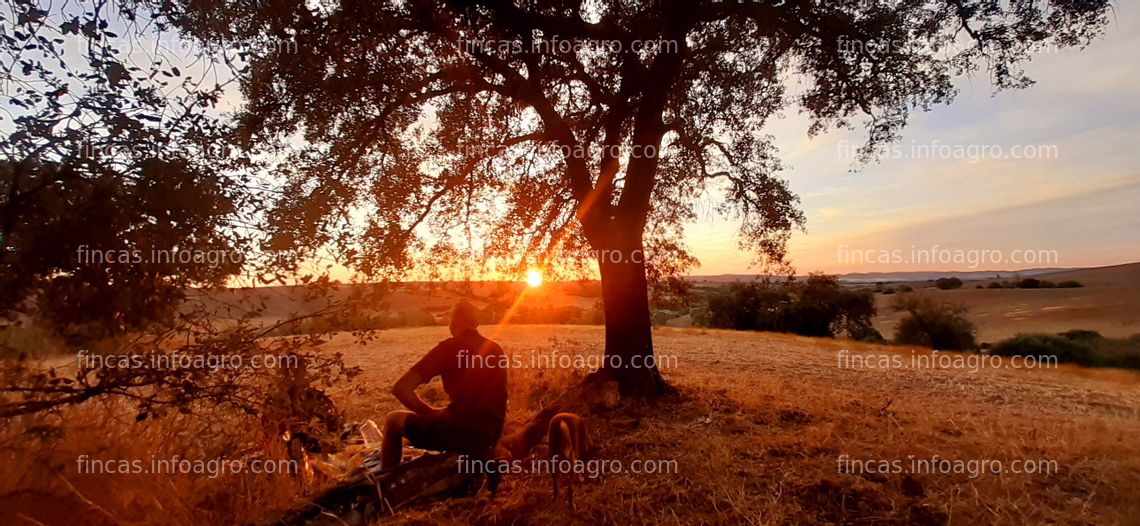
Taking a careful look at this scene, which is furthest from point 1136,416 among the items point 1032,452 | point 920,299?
point 920,299

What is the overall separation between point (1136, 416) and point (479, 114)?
12745 millimetres

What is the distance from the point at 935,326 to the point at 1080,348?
543cm

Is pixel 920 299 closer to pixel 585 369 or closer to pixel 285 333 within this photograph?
pixel 585 369

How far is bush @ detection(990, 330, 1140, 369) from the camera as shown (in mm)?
20781

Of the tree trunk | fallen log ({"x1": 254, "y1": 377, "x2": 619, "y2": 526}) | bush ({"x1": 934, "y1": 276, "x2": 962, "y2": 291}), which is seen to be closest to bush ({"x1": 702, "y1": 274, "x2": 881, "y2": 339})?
the tree trunk

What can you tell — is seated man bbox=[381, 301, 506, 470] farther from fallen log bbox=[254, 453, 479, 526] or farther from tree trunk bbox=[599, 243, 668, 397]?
tree trunk bbox=[599, 243, 668, 397]

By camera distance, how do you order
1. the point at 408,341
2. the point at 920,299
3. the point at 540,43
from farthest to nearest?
the point at 920,299, the point at 408,341, the point at 540,43

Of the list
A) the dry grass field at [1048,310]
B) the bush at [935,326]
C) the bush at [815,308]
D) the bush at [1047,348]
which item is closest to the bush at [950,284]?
the dry grass field at [1048,310]

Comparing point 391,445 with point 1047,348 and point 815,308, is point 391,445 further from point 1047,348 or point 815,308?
point 815,308

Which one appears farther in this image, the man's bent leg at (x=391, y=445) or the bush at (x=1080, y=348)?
the bush at (x=1080, y=348)

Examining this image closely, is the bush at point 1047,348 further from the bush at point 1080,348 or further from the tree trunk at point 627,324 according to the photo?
the tree trunk at point 627,324

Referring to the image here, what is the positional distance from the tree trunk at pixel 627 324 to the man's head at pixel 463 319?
3672 millimetres

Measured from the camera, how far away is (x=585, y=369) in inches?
466

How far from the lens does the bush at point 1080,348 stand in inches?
818
